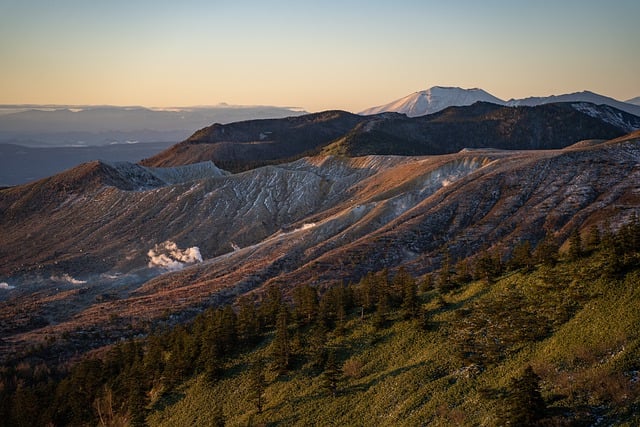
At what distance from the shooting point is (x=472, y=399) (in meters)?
17.5

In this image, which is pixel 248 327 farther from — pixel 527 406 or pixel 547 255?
pixel 527 406

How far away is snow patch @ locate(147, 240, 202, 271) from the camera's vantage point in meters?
80.3

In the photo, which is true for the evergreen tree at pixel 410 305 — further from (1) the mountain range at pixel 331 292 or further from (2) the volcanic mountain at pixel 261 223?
(2) the volcanic mountain at pixel 261 223

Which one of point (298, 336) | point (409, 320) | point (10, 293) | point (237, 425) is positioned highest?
point (409, 320)

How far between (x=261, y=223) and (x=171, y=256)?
53.6 feet

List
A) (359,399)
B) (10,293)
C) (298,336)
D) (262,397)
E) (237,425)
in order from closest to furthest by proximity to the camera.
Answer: (359,399)
(237,425)
(262,397)
(298,336)
(10,293)

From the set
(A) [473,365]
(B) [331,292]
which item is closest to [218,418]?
(A) [473,365]

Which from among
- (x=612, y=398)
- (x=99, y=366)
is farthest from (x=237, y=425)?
(x=99, y=366)

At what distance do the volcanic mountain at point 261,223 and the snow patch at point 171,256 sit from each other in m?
0.29

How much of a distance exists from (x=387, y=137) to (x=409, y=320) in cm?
13979

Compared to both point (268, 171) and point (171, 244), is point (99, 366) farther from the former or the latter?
point (268, 171)

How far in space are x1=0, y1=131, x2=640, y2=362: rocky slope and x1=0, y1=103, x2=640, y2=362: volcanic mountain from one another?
0.26 meters

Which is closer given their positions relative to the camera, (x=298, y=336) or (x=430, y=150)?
(x=298, y=336)

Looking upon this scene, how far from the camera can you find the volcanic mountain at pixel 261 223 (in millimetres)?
54625
